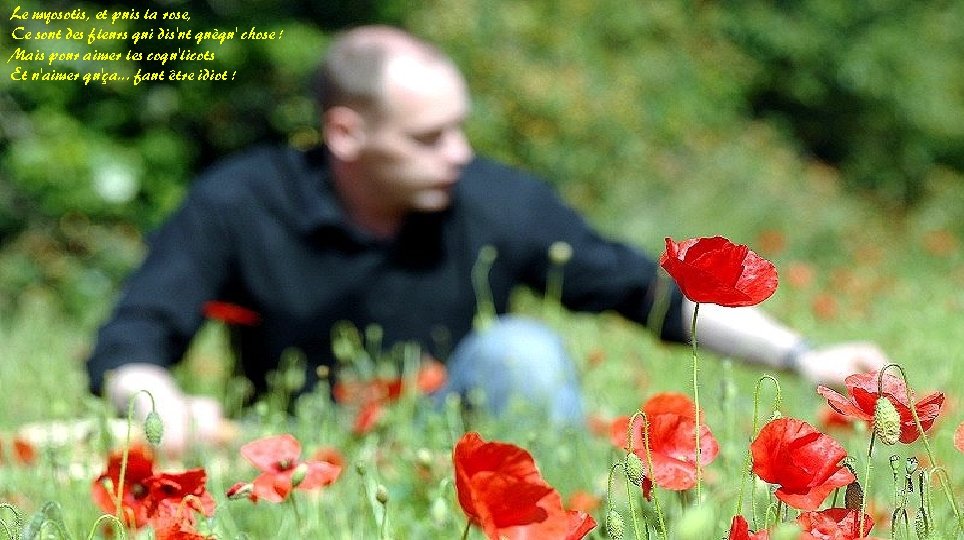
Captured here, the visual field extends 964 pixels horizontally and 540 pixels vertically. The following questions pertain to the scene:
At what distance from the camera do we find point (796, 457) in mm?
873

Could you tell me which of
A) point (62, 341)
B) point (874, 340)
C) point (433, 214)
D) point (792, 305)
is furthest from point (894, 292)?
point (62, 341)

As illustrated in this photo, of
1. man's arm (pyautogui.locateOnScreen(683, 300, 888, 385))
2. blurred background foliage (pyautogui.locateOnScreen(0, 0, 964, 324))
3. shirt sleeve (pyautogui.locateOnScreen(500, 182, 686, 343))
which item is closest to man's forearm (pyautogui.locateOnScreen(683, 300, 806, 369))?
man's arm (pyautogui.locateOnScreen(683, 300, 888, 385))

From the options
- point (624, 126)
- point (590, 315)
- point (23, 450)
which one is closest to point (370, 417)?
point (23, 450)

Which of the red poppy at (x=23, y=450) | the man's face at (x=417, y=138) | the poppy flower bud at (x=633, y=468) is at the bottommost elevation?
the red poppy at (x=23, y=450)

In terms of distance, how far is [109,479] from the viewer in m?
1.08

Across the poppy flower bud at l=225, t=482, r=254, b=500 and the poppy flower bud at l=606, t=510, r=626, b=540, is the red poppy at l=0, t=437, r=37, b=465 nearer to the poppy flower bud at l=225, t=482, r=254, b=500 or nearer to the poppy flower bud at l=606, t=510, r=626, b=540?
the poppy flower bud at l=225, t=482, r=254, b=500

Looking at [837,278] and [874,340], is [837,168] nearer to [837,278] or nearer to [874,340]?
[837,278]

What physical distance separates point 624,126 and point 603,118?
230 millimetres

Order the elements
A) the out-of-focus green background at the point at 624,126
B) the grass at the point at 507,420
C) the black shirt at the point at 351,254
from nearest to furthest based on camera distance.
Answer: the grass at the point at 507,420
the black shirt at the point at 351,254
the out-of-focus green background at the point at 624,126

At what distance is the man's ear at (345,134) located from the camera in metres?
2.57

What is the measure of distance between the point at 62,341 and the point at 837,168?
815 cm

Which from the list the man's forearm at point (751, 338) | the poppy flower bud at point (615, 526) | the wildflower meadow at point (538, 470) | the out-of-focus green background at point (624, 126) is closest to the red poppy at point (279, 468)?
the wildflower meadow at point (538, 470)

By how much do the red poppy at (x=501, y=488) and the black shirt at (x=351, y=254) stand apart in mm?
1622

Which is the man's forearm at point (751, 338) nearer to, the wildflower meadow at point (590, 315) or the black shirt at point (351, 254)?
the wildflower meadow at point (590, 315)
